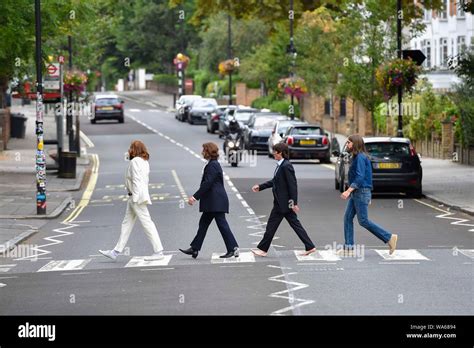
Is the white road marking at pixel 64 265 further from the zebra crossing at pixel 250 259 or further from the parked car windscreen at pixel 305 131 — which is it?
the parked car windscreen at pixel 305 131

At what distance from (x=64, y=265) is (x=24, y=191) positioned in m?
15.9

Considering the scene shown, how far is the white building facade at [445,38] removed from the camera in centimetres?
6875

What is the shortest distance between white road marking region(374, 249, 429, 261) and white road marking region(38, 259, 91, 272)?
4.72 meters

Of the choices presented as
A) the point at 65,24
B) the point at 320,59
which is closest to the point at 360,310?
the point at 65,24

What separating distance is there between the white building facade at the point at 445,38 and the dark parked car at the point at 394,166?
34637 mm

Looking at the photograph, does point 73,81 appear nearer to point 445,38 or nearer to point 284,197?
point 445,38

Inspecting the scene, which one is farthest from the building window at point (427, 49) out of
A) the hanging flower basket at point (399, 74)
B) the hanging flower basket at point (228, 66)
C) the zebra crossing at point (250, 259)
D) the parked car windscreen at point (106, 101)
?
the zebra crossing at point (250, 259)

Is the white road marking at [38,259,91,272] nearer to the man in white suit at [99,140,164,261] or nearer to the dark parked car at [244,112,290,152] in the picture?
the man in white suit at [99,140,164,261]

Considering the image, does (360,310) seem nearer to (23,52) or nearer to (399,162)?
Answer: (399,162)

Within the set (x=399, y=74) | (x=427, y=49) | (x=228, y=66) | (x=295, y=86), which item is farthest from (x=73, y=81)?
(x=228, y=66)

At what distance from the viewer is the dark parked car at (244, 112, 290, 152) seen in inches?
2224

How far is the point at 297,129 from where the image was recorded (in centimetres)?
5012

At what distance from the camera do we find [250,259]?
20.5m
